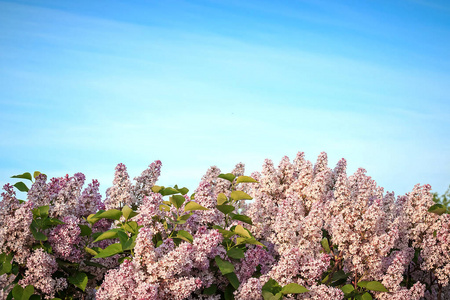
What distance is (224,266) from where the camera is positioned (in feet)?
19.8

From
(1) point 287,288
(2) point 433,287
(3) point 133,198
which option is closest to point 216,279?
(1) point 287,288

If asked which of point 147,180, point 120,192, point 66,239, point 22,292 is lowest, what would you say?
point 22,292

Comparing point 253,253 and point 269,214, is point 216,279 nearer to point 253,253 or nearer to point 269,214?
point 253,253

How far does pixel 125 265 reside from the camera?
5719 mm

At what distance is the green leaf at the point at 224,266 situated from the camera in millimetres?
5965

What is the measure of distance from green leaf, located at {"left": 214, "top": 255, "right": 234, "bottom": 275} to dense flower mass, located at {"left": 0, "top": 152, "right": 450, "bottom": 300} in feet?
0.06

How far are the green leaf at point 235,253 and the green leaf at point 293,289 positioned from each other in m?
0.72

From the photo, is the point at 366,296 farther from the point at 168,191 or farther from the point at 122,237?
the point at 122,237

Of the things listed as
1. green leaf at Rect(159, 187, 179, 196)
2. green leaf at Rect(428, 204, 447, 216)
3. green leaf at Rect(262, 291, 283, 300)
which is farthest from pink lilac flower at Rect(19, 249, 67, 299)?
green leaf at Rect(428, 204, 447, 216)

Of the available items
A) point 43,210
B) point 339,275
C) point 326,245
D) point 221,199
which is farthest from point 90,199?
point 339,275

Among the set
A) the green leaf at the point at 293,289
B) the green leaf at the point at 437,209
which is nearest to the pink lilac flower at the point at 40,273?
the green leaf at the point at 293,289

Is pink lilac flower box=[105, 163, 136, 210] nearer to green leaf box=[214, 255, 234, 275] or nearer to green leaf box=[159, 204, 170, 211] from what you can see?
green leaf box=[159, 204, 170, 211]

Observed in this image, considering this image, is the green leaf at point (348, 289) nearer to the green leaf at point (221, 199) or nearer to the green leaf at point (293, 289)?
the green leaf at point (293, 289)

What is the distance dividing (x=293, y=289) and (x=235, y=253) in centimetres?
91
